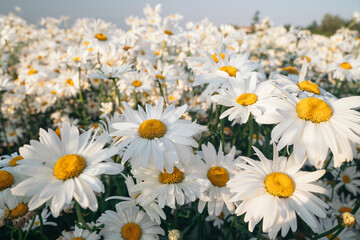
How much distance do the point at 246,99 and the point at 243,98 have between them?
0.07 ft

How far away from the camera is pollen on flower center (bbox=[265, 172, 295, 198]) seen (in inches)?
47.3

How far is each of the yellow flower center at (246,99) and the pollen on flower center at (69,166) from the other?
0.96 m

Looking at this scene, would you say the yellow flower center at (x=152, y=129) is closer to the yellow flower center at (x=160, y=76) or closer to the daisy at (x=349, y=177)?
the yellow flower center at (x=160, y=76)

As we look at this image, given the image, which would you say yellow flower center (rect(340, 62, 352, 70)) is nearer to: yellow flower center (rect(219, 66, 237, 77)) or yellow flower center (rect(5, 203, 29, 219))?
yellow flower center (rect(219, 66, 237, 77))

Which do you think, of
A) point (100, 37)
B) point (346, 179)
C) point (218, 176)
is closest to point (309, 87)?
point (218, 176)

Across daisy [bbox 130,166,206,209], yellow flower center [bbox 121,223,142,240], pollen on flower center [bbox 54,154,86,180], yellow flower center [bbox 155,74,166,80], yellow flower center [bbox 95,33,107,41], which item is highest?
yellow flower center [bbox 95,33,107,41]

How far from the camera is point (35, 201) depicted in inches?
40.4

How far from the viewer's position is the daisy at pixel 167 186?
1233mm

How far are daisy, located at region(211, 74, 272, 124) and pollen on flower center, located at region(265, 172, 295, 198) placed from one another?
34cm

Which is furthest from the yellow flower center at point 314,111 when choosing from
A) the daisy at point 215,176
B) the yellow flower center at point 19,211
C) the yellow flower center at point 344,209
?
the yellow flower center at point 19,211

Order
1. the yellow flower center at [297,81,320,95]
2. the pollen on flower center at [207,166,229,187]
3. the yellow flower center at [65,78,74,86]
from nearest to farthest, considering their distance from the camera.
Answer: the pollen on flower center at [207,166,229,187], the yellow flower center at [297,81,320,95], the yellow flower center at [65,78,74,86]

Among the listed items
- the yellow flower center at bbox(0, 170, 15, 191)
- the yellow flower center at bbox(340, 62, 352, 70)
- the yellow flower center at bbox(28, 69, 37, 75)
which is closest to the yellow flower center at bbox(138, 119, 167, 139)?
the yellow flower center at bbox(0, 170, 15, 191)

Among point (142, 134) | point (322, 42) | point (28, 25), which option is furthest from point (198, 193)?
point (28, 25)

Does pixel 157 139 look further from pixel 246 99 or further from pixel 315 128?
pixel 315 128
